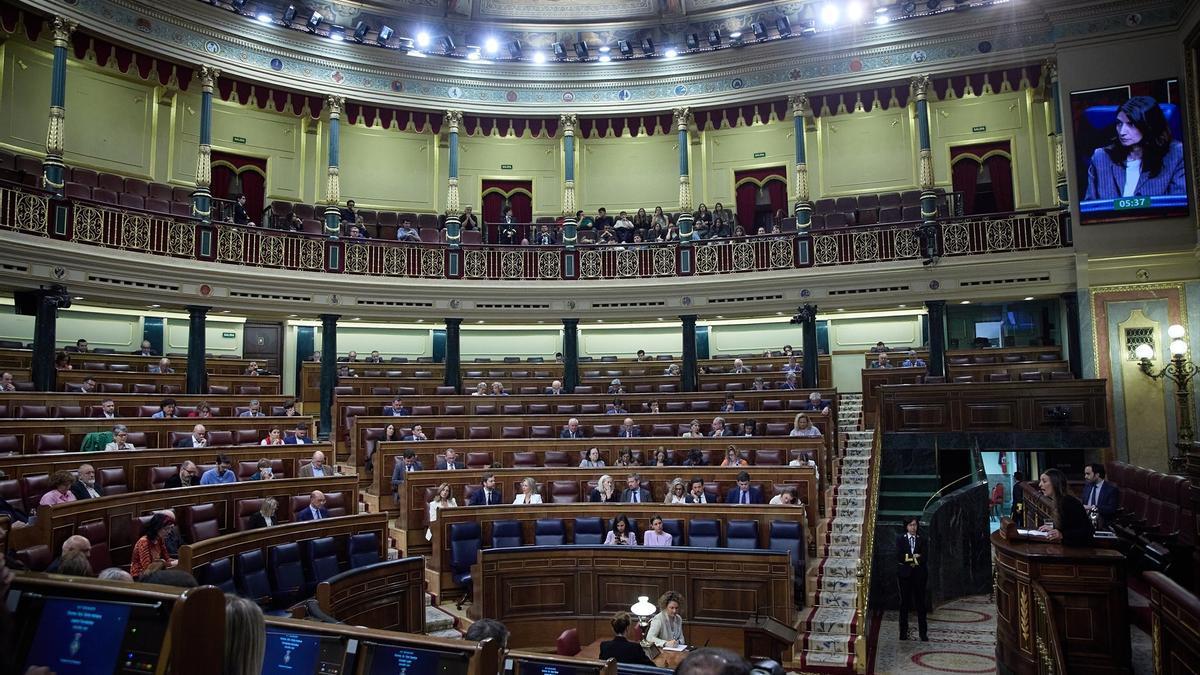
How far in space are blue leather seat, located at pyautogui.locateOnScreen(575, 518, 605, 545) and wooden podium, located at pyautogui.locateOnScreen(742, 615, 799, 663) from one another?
6.80 ft

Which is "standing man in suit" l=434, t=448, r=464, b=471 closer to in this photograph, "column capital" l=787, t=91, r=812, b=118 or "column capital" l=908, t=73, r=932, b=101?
"column capital" l=787, t=91, r=812, b=118

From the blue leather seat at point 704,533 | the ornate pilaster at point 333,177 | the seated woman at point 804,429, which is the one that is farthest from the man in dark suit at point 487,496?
the ornate pilaster at point 333,177

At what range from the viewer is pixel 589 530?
360 inches

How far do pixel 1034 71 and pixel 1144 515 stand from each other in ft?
33.7

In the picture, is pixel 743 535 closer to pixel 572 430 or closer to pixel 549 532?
pixel 549 532

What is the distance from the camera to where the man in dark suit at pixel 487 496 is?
9664 mm

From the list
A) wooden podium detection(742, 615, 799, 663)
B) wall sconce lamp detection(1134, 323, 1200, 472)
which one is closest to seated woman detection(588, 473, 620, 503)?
wooden podium detection(742, 615, 799, 663)

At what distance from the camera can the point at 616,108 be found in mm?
17578

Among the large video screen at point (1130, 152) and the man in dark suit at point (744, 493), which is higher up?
the large video screen at point (1130, 152)

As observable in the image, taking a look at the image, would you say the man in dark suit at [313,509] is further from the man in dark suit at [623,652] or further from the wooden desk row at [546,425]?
the man in dark suit at [623,652]

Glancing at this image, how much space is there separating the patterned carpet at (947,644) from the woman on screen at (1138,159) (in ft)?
24.0

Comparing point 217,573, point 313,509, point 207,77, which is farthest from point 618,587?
point 207,77

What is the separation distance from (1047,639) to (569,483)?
5.91 meters

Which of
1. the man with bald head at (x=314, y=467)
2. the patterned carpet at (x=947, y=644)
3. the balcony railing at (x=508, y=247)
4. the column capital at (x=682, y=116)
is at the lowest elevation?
the patterned carpet at (x=947, y=644)
